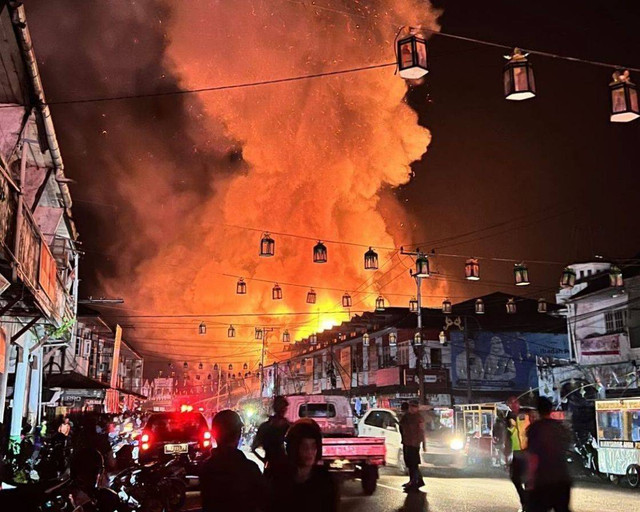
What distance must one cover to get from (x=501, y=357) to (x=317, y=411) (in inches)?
1326

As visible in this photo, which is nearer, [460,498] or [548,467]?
[548,467]

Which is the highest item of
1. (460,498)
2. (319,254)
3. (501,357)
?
(319,254)

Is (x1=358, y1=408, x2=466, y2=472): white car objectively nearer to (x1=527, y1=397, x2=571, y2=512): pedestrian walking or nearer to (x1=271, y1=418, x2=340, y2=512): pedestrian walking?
(x1=527, y1=397, x2=571, y2=512): pedestrian walking

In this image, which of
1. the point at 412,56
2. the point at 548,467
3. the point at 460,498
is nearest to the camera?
the point at 548,467

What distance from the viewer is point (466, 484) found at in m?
16.9

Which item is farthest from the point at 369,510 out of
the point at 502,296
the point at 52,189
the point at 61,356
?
the point at 502,296

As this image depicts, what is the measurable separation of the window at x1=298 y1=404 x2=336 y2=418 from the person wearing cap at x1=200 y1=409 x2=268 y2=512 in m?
14.8

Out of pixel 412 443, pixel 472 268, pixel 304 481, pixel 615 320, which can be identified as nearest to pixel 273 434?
pixel 304 481

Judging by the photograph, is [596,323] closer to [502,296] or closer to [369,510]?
[502,296]

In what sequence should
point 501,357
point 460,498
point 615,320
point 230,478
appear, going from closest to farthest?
point 230,478 < point 460,498 < point 615,320 < point 501,357

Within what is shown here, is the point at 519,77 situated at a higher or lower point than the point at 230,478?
higher

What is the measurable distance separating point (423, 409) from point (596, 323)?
13.0 m

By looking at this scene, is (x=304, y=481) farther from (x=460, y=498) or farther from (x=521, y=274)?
(x=521, y=274)

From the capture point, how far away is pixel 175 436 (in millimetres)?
15992
